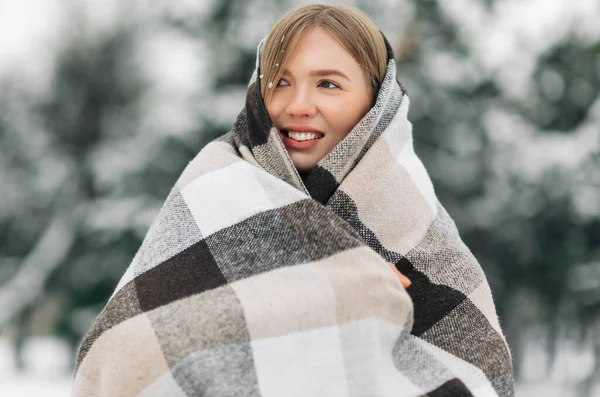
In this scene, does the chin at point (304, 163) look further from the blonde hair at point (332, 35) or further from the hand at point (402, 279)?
the hand at point (402, 279)

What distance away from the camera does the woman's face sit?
1.46 metres

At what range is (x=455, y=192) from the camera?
20.8 ft

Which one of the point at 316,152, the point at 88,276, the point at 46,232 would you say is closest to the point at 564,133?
the point at 88,276

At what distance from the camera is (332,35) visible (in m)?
1.48

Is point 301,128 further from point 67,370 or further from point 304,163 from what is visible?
point 67,370

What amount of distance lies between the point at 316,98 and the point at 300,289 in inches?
16.6

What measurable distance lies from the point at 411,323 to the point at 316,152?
0.40m

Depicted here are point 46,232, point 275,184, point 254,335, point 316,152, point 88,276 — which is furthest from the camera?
point 46,232

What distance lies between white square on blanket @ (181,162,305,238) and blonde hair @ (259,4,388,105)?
198 millimetres

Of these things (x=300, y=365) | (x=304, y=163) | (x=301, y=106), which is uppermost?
(x=301, y=106)

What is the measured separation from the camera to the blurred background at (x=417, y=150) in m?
6.28

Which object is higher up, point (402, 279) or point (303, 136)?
point (303, 136)

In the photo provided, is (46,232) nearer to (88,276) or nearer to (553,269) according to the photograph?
(88,276)

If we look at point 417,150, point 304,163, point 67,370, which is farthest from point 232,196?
point 67,370
